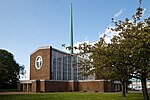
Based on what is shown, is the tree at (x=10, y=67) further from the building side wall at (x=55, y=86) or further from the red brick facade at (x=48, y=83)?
the building side wall at (x=55, y=86)

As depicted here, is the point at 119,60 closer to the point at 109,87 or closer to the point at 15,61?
the point at 109,87

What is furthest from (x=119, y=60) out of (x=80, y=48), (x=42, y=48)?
(x=42, y=48)

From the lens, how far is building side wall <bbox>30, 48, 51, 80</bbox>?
68375 millimetres

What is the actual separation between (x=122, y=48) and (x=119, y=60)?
129 cm

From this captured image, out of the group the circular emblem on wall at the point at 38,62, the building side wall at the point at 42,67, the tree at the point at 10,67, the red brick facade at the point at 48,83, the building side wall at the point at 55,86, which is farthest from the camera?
the tree at the point at 10,67

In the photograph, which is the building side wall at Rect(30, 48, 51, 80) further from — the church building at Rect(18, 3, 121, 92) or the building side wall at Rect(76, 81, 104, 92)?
the building side wall at Rect(76, 81, 104, 92)

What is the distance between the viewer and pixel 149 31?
16938mm

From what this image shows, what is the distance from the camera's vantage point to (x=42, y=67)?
7038 cm

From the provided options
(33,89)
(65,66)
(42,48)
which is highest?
(42,48)

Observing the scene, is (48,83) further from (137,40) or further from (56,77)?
(137,40)

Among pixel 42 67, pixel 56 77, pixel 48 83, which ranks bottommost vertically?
pixel 48 83

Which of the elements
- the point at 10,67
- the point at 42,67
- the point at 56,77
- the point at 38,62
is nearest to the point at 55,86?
the point at 56,77

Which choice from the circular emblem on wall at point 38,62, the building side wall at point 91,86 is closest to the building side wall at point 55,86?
the building side wall at point 91,86

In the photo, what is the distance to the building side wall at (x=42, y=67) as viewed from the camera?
6838 cm
